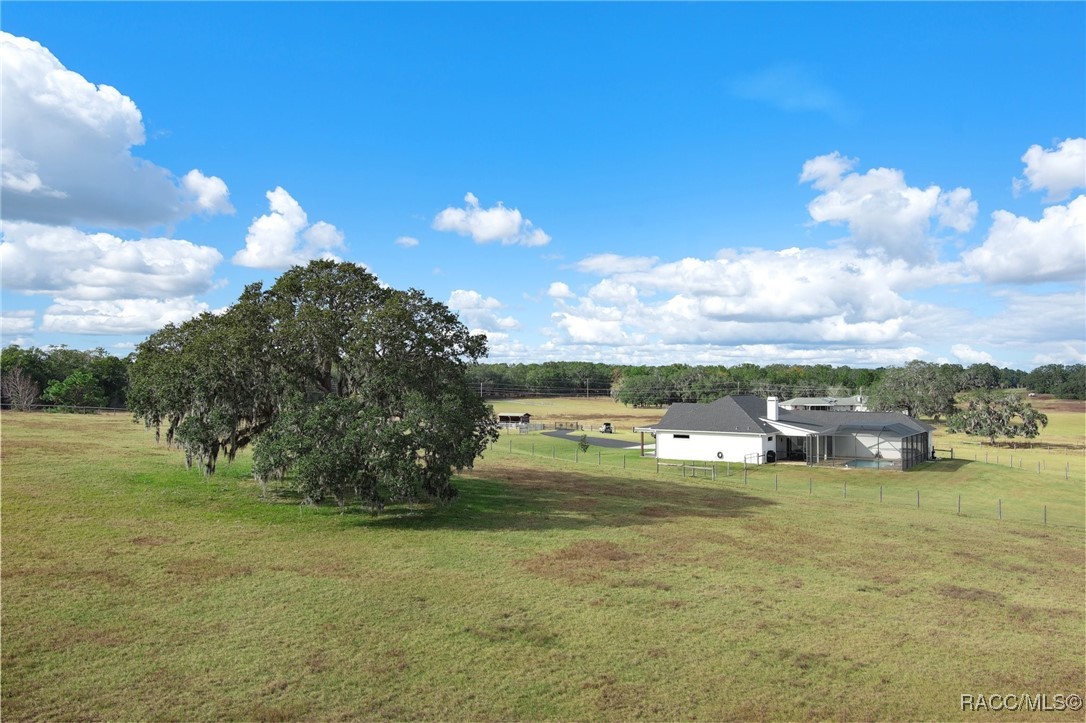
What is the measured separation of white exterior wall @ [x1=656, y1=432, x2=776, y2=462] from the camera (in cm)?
5084

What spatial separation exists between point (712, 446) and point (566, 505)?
82.7 feet

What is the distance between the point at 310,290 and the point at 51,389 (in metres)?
72.2

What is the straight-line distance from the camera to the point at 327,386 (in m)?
27.2

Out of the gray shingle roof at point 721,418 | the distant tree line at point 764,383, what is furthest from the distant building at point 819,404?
the distant tree line at point 764,383

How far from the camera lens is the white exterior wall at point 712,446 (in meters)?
50.8

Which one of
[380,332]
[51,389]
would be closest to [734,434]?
[380,332]

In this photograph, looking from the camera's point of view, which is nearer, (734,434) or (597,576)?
(597,576)

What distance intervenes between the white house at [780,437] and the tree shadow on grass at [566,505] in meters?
12.7

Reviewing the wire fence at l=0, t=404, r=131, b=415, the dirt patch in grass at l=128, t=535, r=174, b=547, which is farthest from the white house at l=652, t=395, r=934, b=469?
the wire fence at l=0, t=404, r=131, b=415

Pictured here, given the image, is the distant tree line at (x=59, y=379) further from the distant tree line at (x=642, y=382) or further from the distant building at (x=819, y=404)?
the distant building at (x=819, y=404)

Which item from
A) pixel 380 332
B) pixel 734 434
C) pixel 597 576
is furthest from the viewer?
pixel 734 434

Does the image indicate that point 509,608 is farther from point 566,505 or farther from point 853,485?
point 853,485

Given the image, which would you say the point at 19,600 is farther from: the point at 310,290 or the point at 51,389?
the point at 51,389

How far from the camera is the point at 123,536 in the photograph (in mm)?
20422
